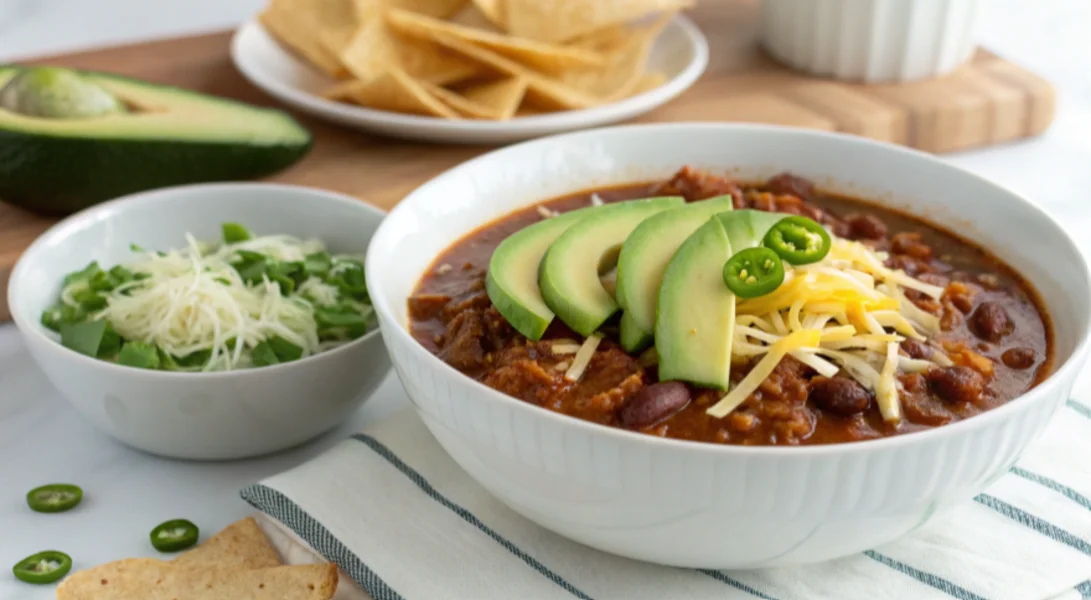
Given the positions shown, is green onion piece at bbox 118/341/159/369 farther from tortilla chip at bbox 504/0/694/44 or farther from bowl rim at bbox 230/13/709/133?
tortilla chip at bbox 504/0/694/44

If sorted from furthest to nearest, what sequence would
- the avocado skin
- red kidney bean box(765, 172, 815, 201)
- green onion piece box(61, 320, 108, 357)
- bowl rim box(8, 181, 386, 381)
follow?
the avocado skin < red kidney bean box(765, 172, 815, 201) < green onion piece box(61, 320, 108, 357) < bowl rim box(8, 181, 386, 381)

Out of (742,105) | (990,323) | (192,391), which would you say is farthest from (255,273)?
(742,105)

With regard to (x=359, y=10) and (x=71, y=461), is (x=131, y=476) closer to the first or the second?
(x=71, y=461)

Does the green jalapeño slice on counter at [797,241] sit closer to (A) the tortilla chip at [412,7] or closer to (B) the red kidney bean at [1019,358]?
(B) the red kidney bean at [1019,358]

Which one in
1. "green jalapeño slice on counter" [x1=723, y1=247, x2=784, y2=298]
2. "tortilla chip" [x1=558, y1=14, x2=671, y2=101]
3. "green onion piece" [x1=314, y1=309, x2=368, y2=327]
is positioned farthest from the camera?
"tortilla chip" [x1=558, y1=14, x2=671, y2=101]

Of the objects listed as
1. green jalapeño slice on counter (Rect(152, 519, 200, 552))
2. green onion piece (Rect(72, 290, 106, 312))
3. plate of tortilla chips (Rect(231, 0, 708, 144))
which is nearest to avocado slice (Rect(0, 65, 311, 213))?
plate of tortilla chips (Rect(231, 0, 708, 144))

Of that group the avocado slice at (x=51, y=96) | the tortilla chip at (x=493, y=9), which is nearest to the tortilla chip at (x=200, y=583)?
the avocado slice at (x=51, y=96)
